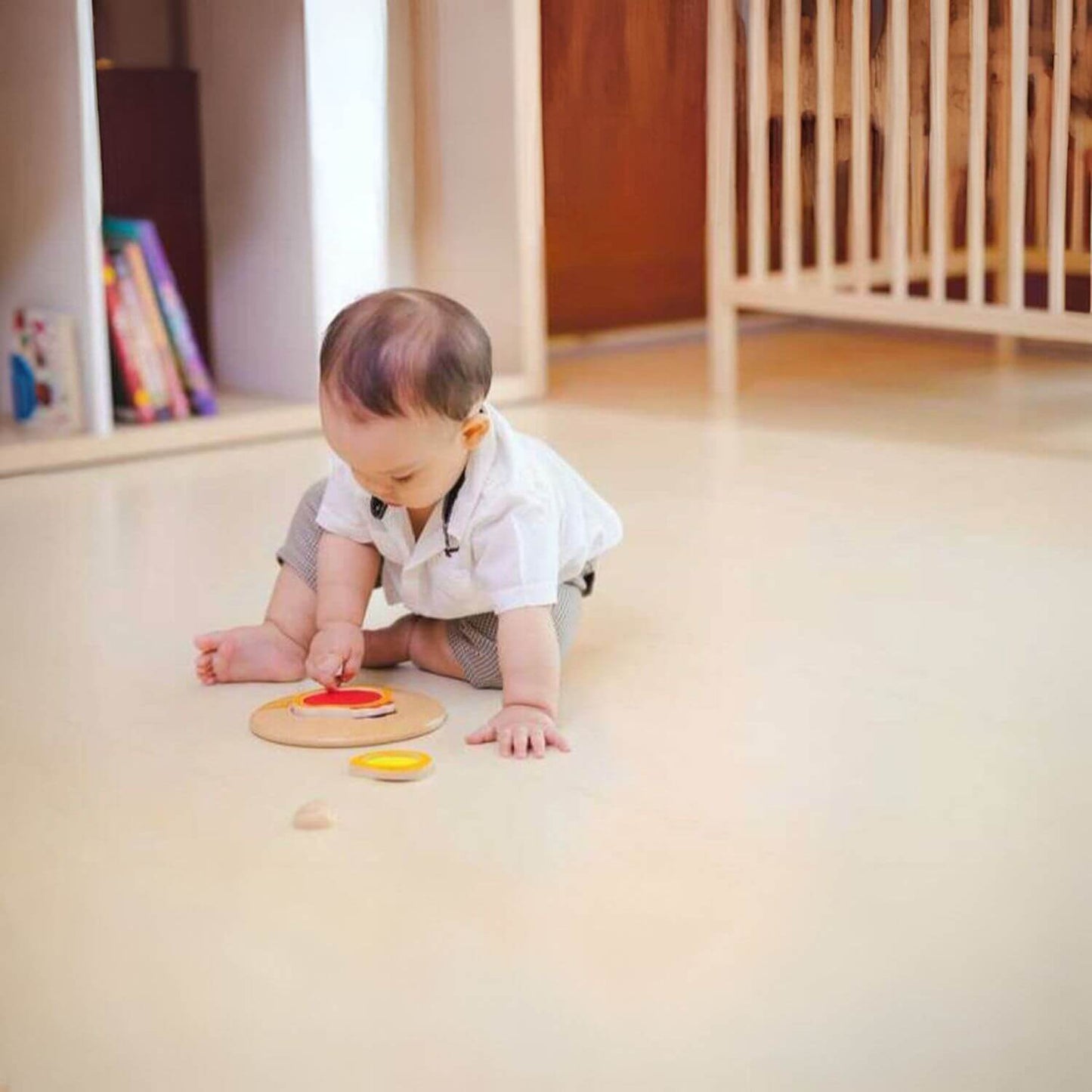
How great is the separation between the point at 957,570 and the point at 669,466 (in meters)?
0.50

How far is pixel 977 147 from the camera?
2135 millimetres

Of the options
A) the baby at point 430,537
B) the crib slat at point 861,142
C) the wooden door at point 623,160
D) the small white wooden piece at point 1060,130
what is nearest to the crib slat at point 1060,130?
the small white wooden piece at point 1060,130

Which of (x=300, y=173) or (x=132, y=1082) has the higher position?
(x=300, y=173)

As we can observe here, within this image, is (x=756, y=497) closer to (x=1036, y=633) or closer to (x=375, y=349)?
(x=1036, y=633)

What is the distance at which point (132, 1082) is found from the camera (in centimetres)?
78

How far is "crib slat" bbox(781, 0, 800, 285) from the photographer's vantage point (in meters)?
2.25

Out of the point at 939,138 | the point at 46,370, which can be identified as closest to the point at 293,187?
the point at 46,370

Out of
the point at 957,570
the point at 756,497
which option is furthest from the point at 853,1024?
the point at 756,497

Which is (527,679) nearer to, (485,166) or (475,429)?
(475,429)

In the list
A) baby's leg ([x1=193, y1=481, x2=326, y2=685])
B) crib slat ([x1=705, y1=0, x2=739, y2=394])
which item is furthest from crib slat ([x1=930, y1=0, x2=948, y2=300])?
baby's leg ([x1=193, y1=481, x2=326, y2=685])

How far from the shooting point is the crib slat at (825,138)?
87.7 inches

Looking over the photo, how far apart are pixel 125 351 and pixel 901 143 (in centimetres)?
92

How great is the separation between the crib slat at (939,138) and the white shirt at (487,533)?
3.31 ft

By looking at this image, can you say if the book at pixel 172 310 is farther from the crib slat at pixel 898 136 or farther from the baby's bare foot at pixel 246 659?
the baby's bare foot at pixel 246 659
